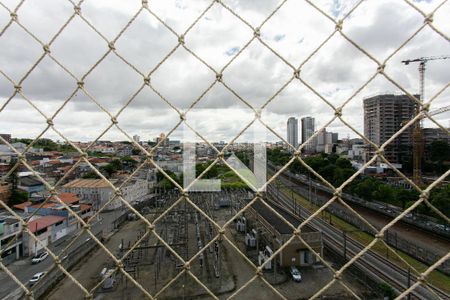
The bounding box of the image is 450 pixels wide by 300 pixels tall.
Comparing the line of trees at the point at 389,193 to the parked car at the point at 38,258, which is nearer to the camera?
the parked car at the point at 38,258

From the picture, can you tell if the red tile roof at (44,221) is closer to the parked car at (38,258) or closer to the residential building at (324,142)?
the parked car at (38,258)

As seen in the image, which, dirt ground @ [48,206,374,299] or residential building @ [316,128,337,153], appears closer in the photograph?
dirt ground @ [48,206,374,299]

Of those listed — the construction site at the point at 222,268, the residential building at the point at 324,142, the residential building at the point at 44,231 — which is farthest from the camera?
the residential building at the point at 324,142

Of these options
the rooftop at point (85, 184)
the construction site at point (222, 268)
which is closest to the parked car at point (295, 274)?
the construction site at point (222, 268)

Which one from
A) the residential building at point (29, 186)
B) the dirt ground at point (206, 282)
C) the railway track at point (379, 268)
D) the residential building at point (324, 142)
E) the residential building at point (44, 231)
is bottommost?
the dirt ground at point (206, 282)

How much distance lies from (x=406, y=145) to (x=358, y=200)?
818cm

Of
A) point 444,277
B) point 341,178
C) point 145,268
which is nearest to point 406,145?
point 341,178

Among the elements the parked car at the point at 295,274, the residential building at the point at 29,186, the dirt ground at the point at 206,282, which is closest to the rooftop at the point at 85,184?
the residential building at the point at 29,186

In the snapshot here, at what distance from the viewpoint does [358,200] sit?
12727 mm

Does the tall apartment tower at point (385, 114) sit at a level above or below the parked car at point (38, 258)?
above

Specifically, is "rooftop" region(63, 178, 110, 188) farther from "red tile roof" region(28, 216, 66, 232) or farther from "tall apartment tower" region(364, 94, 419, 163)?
"tall apartment tower" region(364, 94, 419, 163)

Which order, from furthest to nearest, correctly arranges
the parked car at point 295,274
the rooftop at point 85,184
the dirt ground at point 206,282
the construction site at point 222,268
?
the rooftop at point 85,184 → the parked car at point 295,274 → the construction site at point 222,268 → the dirt ground at point 206,282

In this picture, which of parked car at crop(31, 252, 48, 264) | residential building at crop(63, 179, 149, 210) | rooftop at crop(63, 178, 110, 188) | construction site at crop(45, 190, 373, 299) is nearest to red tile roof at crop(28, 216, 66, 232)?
parked car at crop(31, 252, 48, 264)

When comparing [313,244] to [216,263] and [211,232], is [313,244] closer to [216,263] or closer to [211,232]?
[216,263]
